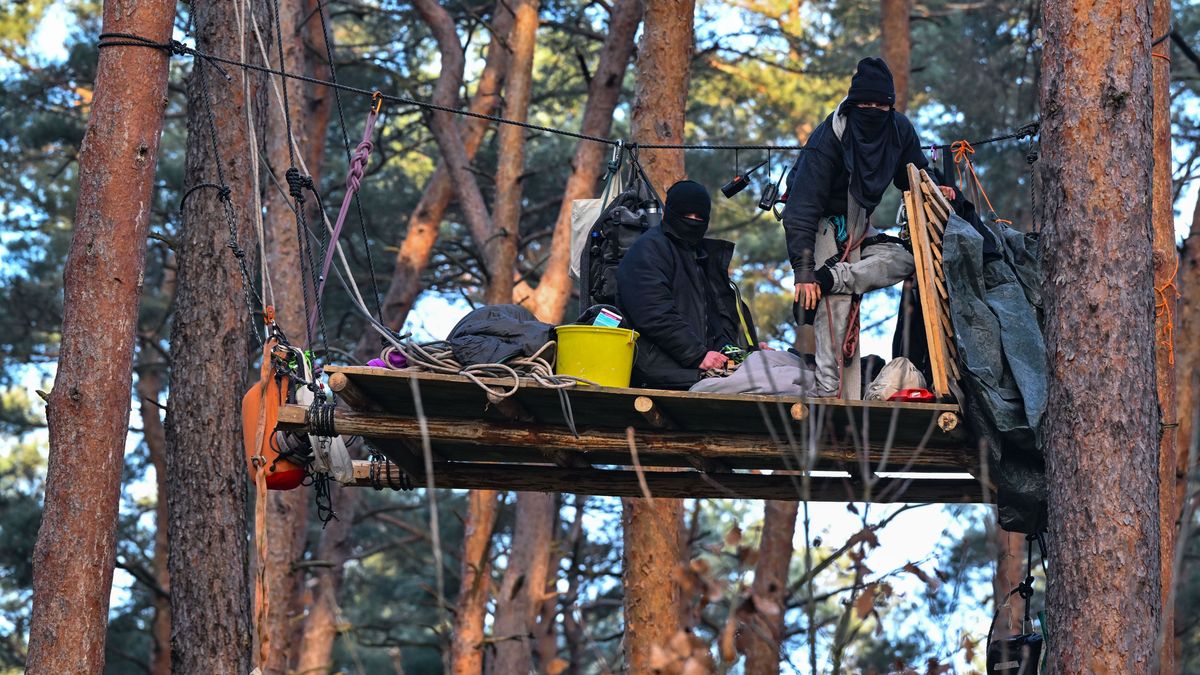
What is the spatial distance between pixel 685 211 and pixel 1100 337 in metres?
1.92

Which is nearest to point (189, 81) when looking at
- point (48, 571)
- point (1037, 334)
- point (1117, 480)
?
point (48, 571)

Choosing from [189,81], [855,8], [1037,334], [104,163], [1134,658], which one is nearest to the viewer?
[1134,658]

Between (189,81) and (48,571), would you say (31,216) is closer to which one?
(189,81)

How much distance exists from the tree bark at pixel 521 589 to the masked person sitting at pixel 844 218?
7.84 m

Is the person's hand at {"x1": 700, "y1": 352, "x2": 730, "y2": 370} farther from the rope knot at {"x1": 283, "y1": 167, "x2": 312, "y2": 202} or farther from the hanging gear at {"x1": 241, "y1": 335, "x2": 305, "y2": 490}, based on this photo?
the rope knot at {"x1": 283, "y1": 167, "x2": 312, "y2": 202}

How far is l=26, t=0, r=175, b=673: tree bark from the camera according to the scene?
20.6ft

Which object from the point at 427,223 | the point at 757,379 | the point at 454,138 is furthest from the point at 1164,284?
the point at 427,223

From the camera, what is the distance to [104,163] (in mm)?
6719

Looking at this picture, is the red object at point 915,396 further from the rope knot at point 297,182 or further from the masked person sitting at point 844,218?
the rope knot at point 297,182

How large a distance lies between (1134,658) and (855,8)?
13337mm

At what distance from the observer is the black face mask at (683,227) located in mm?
6582

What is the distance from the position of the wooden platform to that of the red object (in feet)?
0.27

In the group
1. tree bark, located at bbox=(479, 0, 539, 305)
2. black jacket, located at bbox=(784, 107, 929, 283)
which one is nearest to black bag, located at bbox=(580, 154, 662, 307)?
black jacket, located at bbox=(784, 107, 929, 283)

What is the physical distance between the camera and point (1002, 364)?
5.92 metres
